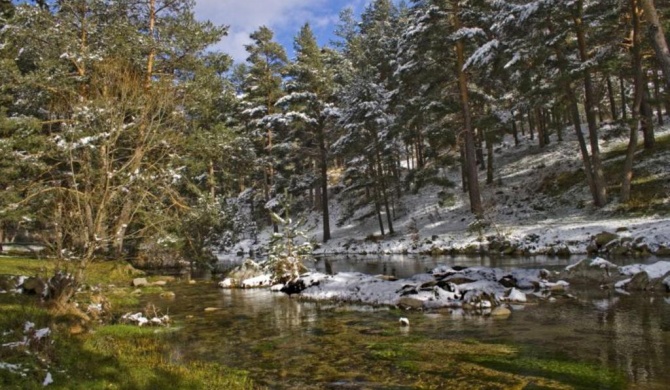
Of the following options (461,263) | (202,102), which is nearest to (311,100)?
(202,102)

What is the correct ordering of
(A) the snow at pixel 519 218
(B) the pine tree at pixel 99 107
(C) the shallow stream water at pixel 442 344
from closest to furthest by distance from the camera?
(C) the shallow stream water at pixel 442 344
(B) the pine tree at pixel 99 107
(A) the snow at pixel 519 218

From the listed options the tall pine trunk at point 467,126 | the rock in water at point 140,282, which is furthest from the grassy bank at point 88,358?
the tall pine trunk at point 467,126

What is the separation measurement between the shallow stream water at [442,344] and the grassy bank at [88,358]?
23.8 inches

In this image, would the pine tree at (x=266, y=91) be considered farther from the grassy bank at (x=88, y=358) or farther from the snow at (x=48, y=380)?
the snow at (x=48, y=380)

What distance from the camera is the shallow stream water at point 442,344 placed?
22.9 feet

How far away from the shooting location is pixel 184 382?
6961 mm

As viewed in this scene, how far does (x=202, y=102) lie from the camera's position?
79.6 ft

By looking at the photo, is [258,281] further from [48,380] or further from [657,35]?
[657,35]

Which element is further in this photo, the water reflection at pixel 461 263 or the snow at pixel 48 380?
the water reflection at pixel 461 263

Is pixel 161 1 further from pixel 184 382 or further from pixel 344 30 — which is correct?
pixel 344 30

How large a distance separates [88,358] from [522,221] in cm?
2628

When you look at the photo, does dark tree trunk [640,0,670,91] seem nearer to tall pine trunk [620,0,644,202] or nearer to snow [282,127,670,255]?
snow [282,127,670,255]

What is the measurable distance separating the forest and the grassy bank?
1.63m

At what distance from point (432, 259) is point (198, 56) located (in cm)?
1630
